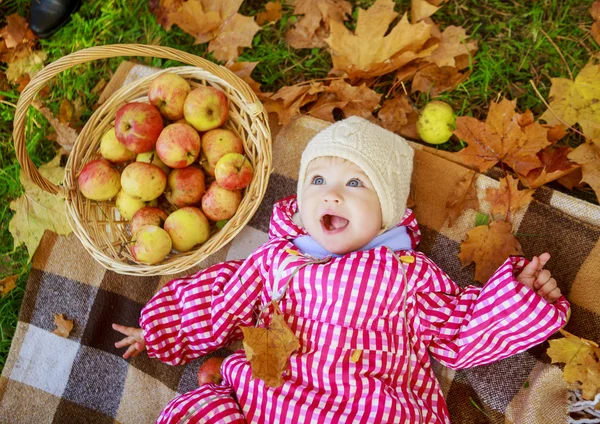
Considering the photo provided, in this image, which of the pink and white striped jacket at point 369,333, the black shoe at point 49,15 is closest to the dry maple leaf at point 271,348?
the pink and white striped jacket at point 369,333

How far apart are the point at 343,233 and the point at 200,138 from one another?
955 millimetres

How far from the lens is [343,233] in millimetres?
2176

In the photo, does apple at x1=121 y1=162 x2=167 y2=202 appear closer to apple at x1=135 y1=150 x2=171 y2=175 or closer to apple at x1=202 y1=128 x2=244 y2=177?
apple at x1=135 y1=150 x2=171 y2=175

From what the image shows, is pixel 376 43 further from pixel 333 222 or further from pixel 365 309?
pixel 365 309

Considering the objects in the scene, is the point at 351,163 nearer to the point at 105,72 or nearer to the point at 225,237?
the point at 225,237

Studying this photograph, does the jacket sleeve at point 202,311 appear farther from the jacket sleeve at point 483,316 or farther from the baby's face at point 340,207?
the jacket sleeve at point 483,316

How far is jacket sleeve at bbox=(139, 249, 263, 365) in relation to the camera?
7.95 feet

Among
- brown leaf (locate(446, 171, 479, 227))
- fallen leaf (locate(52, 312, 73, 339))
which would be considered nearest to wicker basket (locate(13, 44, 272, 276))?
fallen leaf (locate(52, 312, 73, 339))

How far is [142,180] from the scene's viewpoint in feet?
8.27

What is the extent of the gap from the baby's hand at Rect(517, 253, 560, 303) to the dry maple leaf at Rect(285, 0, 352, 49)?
1670 mm

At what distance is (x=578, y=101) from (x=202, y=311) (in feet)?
6.75

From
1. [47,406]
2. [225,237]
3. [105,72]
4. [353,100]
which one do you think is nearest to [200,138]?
[225,237]

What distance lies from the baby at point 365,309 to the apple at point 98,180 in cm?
84

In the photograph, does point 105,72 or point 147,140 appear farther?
point 105,72
